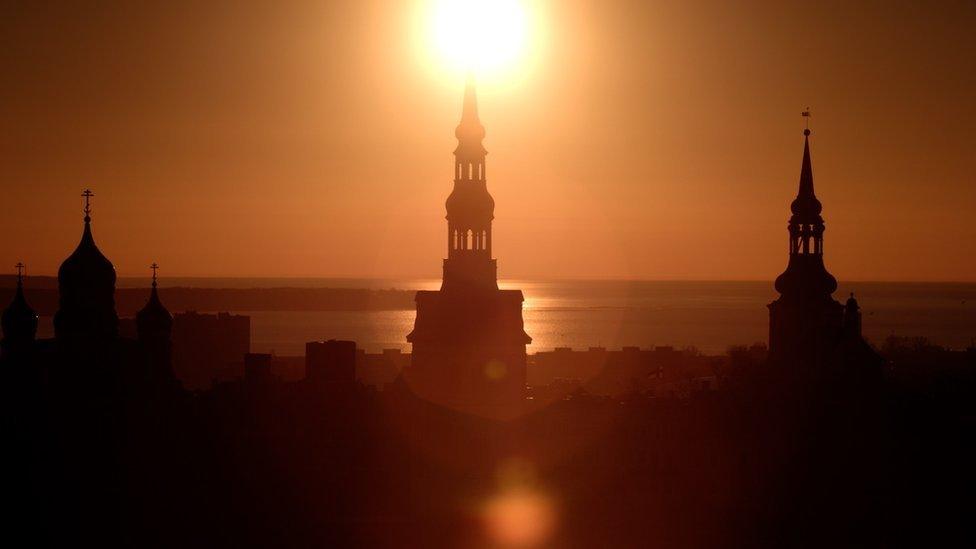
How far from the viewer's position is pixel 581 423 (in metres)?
44.3

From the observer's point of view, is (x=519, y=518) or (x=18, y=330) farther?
(x=18, y=330)

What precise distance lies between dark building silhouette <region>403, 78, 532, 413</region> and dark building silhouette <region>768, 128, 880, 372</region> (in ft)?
40.2

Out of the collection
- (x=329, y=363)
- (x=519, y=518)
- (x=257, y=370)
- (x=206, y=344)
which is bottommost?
(x=519, y=518)

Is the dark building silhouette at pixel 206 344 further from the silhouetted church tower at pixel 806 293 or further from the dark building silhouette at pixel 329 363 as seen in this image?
the silhouetted church tower at pixel 806 293

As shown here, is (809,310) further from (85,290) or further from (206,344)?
(206,344)

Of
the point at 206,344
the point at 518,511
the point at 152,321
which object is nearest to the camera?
the point at 518,511

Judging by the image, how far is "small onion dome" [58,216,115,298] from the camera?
4056cm

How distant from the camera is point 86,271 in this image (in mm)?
40688

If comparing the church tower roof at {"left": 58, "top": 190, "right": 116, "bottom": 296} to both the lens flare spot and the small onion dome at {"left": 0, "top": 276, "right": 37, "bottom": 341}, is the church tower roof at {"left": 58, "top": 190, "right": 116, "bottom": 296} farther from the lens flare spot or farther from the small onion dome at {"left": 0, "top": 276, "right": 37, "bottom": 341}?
the lens flare spot

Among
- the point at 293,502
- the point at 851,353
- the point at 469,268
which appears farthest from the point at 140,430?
the point at 851,353

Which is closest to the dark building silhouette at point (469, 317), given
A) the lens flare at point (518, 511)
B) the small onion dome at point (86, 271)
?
the lens flare at point (518, 511)

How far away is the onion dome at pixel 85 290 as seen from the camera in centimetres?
4062

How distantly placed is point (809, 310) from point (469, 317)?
1470 cm

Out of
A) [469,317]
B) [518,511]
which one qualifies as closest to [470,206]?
[469,317]
